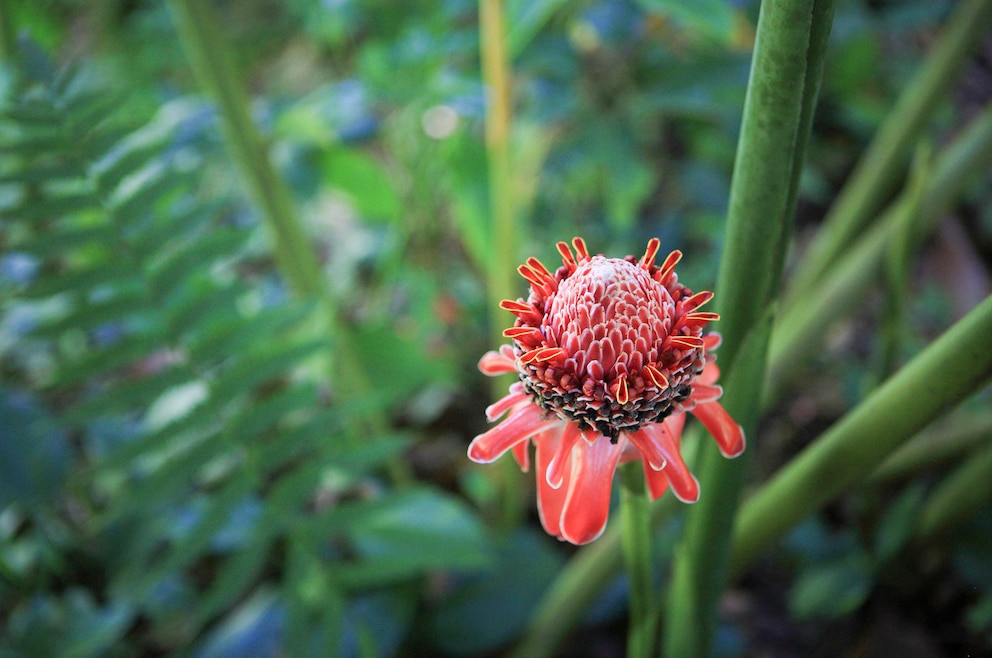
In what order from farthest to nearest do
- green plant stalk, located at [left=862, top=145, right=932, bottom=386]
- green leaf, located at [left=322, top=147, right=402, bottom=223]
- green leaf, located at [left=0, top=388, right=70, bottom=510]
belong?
green leaf, located at [left=322, top=147, right=402, bottom=223]
green leaf, located at [left=0, top=388, right=70, bottom=510]
green plant stalk, located at [left=862, top=145, right=932, bottom=386]

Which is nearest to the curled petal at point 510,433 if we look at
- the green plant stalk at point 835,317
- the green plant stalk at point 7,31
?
the green plant stalk at point 835,317

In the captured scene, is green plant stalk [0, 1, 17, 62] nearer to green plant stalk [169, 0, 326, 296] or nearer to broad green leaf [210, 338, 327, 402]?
green plant stalk [169, 0, 326, 296]

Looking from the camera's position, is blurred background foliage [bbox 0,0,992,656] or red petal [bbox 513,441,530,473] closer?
red petal [bbox 513,441,530,473]

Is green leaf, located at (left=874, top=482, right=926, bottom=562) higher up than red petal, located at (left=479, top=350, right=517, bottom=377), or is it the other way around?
red petal, located at (left=479, top=350, right=517, bottom=377)

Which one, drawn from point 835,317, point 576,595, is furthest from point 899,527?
point 576,595

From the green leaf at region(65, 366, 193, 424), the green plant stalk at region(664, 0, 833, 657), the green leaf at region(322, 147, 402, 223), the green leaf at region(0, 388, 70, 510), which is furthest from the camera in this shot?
the green leaf at region(322, 147, 402, 223)

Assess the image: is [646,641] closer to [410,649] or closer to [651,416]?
[651,416]

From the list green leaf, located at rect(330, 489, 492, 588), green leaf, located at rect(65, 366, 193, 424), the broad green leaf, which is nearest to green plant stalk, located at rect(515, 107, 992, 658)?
green leaf, located at rect(330, 489, 492, 588)
